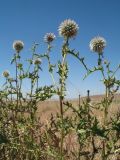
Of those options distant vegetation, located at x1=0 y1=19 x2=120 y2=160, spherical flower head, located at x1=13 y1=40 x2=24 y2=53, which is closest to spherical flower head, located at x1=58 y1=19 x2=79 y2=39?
distant vegetation, located at x1=0 y1=19 x2=120 y2=160

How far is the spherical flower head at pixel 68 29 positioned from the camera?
13.3ft

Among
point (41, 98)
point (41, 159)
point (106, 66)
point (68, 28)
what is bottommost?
point (41, 159)

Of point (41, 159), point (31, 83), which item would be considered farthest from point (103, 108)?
point (31, 83)

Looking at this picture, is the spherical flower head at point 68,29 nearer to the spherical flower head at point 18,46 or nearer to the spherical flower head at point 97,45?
the spherical flower head at point 97,45

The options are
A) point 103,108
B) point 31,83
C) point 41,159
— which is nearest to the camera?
point 103,108

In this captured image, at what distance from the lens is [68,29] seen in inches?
164

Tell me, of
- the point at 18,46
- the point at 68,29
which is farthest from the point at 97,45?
the point at 18,46

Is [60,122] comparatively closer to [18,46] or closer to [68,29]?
[68,29]

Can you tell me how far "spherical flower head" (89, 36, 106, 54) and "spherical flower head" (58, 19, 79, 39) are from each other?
249 mm

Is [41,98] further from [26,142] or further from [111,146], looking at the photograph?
[111,146]

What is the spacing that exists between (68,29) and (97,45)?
0.36 m

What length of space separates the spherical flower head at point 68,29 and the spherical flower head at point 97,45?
25 centimetres

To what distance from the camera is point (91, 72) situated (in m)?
3.42

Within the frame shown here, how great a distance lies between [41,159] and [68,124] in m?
1.14
